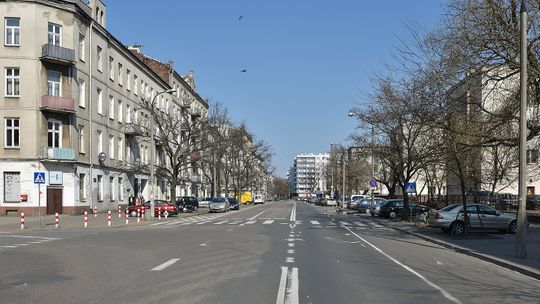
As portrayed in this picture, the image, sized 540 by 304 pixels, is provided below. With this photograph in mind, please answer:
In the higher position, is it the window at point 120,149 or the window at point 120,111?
the window at point 120,111

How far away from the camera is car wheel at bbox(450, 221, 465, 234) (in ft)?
80.3

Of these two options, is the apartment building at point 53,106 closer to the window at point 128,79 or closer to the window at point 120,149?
the window at point 120,149

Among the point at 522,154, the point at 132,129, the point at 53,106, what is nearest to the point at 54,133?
the point at 53,106

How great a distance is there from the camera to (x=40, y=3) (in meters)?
40.2

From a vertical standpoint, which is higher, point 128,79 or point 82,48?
point 82,48

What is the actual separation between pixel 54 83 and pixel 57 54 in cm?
234

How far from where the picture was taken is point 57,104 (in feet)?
132

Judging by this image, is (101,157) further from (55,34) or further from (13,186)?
(55,34)

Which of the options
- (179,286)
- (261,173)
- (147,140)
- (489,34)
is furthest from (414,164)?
(261,173)

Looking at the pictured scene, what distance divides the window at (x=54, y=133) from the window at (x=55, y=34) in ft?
19.6

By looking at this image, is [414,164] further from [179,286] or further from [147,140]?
[147,140]

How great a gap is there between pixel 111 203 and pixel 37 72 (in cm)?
1549

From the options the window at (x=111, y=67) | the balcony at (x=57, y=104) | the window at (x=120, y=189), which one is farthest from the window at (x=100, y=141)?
the balcony at (x=57, y=104)

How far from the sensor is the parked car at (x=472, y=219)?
24.6 m
